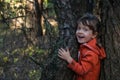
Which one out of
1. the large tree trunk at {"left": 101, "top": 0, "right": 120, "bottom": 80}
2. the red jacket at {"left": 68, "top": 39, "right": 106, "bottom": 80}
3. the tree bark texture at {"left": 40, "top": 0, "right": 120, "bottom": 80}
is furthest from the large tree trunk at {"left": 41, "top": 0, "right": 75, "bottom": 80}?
the large tree trunk at {"left": 101, "top": 0, "right": 120, "bottom": 80}

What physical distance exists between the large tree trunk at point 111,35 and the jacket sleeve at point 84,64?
29cm

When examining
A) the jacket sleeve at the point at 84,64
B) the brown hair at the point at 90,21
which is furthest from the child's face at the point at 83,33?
the jacket sleeve at the point at 84,64

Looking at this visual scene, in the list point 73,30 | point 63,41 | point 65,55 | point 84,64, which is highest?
point 73,30

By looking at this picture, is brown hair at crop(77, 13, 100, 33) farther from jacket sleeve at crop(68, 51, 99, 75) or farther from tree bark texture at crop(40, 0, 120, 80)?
jacket sleeve at crop(68, 51, 99, 75)

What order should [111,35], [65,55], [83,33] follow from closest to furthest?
[65,55], [83,33], [111,35]

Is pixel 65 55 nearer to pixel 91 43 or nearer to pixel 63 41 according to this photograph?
pixel 63 41

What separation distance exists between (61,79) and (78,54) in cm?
37

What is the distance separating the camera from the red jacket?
13.4ft

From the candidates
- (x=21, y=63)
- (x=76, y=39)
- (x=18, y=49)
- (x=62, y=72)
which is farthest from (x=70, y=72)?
(x=18, y=49)

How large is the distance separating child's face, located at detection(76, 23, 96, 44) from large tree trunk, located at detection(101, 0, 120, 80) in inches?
8.4

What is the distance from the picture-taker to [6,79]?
25.0ft

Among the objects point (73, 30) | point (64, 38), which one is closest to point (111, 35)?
point (73, 30)

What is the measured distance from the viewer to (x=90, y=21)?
415 centimetres

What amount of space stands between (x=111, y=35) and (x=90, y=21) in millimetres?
355
